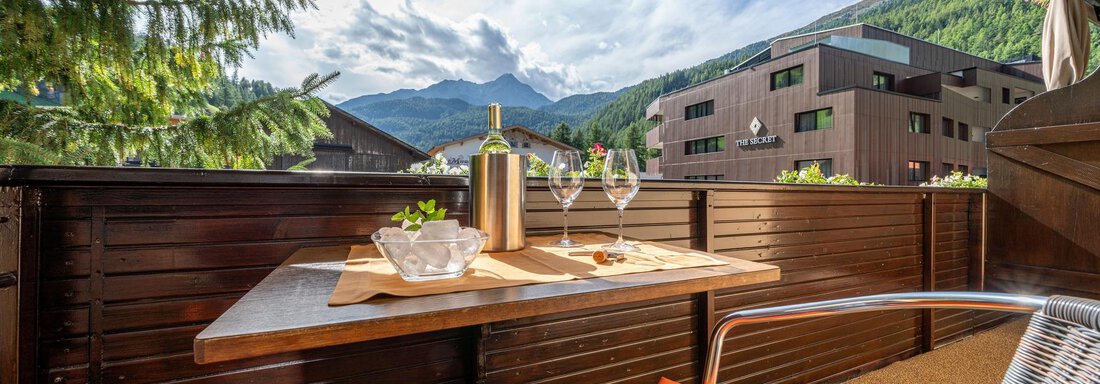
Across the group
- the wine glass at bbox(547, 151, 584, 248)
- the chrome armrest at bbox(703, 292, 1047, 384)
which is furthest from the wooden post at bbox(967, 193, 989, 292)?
the wine glass at bbox(547, 151, 584, 248)

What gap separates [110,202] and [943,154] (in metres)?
21.3

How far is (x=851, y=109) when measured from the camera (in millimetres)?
13891

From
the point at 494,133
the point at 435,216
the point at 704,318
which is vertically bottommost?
the point at 704,318

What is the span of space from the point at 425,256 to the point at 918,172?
20198mm

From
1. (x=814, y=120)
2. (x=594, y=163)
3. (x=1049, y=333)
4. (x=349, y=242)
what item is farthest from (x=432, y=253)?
(x=814, y=120)

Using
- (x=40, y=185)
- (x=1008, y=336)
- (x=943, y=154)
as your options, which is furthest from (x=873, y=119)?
(x=40, y=185)

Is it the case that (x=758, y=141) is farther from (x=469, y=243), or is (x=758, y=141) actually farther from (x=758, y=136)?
(x=469, y=243)

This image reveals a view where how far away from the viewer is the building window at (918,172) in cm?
1542

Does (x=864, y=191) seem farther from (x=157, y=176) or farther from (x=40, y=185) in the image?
(x=40, y=185)

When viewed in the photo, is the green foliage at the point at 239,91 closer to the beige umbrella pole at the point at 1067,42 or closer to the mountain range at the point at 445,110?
the mountain range at the point at 445,110

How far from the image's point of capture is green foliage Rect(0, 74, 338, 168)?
1.87 meters

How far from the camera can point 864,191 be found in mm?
2596

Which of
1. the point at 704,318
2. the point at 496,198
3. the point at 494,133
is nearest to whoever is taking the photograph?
the point at 496,198

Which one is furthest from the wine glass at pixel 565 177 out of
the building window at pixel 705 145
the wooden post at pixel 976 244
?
the building window at pixel 705 145
